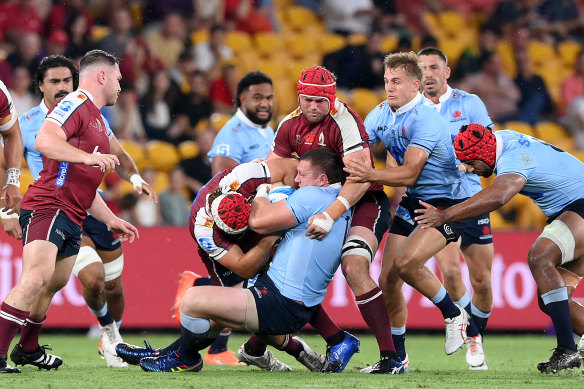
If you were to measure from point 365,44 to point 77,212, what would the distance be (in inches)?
339

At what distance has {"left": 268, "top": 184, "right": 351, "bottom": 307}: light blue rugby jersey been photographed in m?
6.97

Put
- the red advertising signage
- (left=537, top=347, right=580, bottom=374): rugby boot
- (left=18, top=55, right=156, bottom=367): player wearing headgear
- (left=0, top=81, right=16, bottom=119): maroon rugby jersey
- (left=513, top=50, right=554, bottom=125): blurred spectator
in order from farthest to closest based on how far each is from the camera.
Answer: (left=513, top=50, right=554, bottom=125): blurred spectator → the red advertising signage → (left=18, top=55, right=156, bottom=367): player wearing headgear → (left=0, top=81, right=16, bottom=119): maroon rugby jersey → (left=537, top=347, right=580, bottom=374): rugby boot

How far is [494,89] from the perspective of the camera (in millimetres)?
15367

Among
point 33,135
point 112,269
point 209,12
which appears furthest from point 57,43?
point 112,269

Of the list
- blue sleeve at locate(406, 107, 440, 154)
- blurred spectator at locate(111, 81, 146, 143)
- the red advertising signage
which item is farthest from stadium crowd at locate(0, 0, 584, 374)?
blurred spectator at locate(111, 81, 146, 143)

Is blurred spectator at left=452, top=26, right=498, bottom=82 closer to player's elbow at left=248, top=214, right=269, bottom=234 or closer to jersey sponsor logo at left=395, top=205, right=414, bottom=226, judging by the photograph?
jersey sponsor logo at left=395, top=205, right=414, bottom=226

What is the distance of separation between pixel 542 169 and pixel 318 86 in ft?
6.08

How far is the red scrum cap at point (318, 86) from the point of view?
746 centimetres

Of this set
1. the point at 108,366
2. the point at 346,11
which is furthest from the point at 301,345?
the point at 346,11

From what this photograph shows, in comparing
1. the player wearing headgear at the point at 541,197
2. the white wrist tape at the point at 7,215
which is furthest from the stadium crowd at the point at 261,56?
the player wearing headgear at the point at 541,197

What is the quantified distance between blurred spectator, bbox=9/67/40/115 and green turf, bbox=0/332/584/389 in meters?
4.26

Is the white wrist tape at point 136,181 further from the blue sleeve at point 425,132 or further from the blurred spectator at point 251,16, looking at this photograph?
the blurred spectator at point 251,16

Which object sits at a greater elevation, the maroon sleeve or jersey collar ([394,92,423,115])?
jersey collar ([394,92,423,115])

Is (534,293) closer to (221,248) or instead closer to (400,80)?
(400,80)
